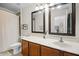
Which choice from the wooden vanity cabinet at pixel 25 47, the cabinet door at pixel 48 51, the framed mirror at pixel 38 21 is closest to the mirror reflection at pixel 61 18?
the framed mirror at pixel 38 21

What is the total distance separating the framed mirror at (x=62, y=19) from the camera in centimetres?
120

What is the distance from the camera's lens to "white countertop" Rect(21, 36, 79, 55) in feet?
3.56

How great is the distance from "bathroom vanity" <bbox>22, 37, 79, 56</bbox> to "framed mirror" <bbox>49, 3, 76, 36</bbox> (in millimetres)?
155

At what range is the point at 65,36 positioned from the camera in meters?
1.22

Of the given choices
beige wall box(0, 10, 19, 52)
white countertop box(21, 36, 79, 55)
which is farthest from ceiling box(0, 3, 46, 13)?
white countertop box(21, 36, 79, 55)

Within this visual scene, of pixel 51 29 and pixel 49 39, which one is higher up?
pixel 51 29

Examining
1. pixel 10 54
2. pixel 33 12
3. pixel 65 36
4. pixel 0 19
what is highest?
pixel 33 12

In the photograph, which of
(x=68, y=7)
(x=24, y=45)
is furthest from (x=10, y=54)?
(x=68, y=7)

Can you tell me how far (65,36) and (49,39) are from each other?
0.74ft

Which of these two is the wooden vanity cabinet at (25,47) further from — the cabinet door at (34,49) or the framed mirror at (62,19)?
the framed mirror at (62,19)

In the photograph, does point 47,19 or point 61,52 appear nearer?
point 61,52

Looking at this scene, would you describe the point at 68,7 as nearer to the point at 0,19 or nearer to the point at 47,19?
the point at 47,19

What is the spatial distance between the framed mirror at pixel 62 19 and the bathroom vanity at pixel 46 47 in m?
0.16

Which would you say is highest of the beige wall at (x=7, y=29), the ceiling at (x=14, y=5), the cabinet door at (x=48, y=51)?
the ceiling at (x=14, y=5)
